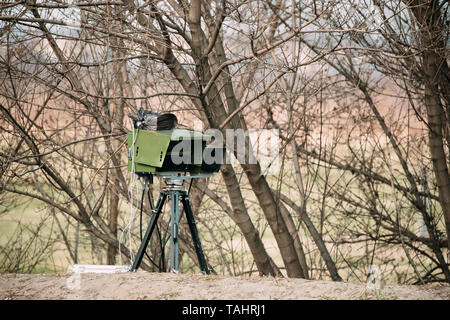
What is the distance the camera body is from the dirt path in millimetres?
719

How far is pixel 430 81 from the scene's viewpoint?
609cm

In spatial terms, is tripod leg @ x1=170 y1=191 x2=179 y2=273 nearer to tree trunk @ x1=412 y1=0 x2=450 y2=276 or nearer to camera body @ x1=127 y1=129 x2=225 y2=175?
camera body @ x1=127 y1=129 x2=225 y2=175

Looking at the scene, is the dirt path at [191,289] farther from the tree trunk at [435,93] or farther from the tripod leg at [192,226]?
the tree trunk at [435,93]

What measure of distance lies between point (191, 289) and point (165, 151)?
86 centimetres

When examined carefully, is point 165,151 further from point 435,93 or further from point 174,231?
point 435,93

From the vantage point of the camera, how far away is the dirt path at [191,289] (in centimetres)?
356

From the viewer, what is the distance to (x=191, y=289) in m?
3.71

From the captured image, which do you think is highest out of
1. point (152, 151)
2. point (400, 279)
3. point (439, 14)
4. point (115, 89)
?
point (439, 14)

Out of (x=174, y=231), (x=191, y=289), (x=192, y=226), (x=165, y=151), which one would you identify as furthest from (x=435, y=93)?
(x=191, y=289)

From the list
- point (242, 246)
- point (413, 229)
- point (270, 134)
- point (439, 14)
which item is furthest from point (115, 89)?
point (413, 229)

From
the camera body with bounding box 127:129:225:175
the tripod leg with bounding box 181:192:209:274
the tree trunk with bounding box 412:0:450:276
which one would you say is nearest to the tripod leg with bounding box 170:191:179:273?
the tripod leg with bounding box 181:192:209:274

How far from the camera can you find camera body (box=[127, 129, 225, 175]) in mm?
3779
